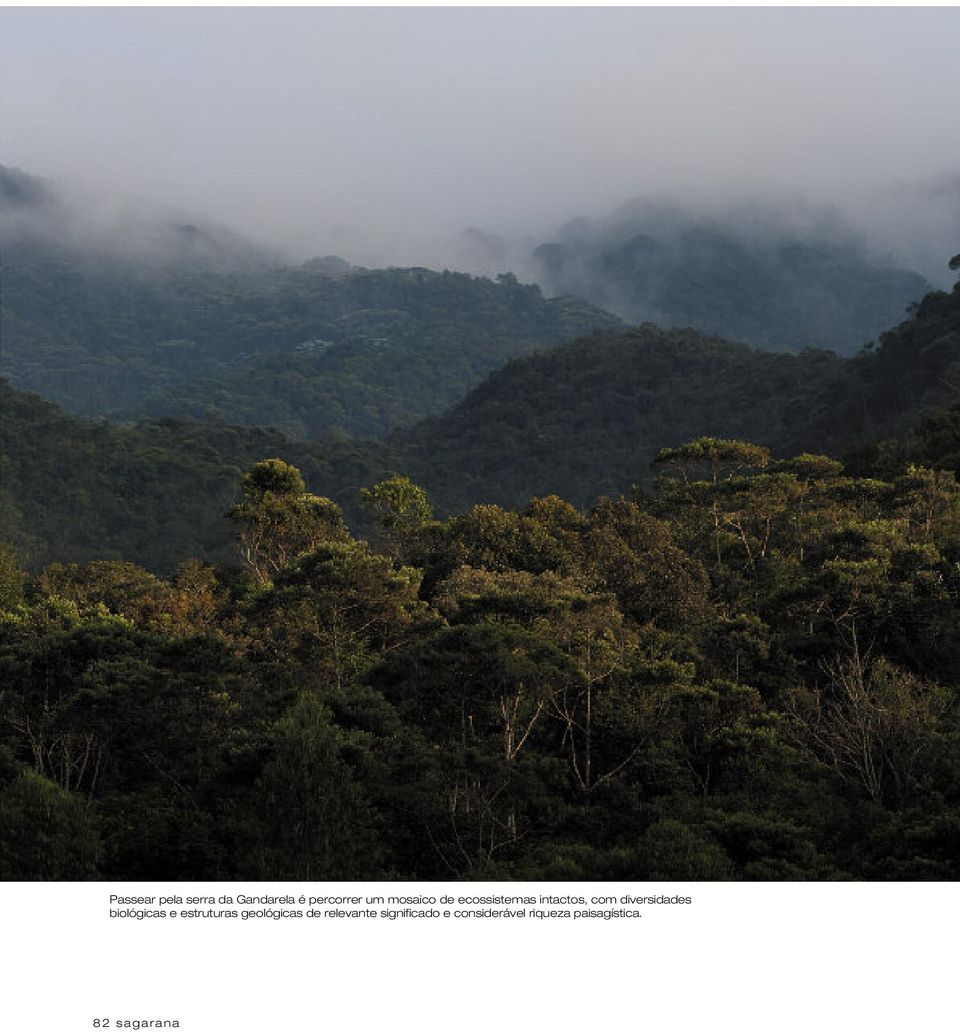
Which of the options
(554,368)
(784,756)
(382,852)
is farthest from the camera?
(554,368)

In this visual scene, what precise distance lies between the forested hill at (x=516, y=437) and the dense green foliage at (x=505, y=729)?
66987 mm

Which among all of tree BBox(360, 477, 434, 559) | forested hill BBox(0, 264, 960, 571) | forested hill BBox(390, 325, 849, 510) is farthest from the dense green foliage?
forested hill BBox(390, 325, 849, 510)

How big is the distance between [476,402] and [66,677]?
150 meters

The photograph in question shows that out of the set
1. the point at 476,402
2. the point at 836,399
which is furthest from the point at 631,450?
the point at 836,399

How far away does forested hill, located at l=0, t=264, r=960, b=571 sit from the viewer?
112000 millimetres

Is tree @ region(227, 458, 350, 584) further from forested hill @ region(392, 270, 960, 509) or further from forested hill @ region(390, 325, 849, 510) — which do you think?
forested hill @ region(390, 325, 849, 510)

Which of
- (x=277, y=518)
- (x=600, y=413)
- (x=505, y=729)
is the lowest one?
(x=600, y=413)

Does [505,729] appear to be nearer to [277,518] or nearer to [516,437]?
[277,518]

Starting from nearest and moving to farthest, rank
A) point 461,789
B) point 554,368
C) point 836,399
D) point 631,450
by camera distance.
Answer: point 461,789 < point 836,399 < point 631,450 < point 554,368

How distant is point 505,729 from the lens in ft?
90.5

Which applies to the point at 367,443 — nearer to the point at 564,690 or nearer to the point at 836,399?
the point at 836,399

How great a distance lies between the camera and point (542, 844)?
25.2m

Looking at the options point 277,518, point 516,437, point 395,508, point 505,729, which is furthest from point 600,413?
point 505,729

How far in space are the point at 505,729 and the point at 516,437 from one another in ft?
439
